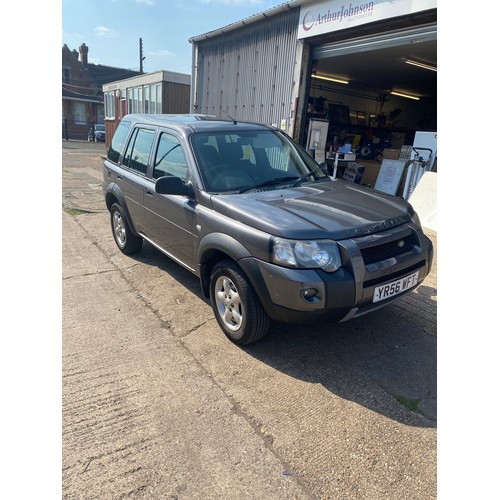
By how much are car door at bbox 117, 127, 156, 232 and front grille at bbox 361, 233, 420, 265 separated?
8.99ft

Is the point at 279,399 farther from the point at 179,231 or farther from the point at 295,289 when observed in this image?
the point at 179,231

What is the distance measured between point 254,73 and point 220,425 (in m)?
10.2

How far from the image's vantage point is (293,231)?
2834 millimetres

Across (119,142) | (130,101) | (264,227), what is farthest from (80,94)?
(264,227)

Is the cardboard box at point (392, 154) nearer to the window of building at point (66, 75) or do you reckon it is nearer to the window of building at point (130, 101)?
→ the window of building at point (130, 101)

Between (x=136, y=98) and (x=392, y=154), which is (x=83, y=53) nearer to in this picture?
(x=136, y=98)

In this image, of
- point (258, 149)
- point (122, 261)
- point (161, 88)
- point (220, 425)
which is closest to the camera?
point (220, 425)

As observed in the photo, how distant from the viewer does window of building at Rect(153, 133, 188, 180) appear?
12.9 feet

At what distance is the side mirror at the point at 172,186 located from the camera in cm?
354

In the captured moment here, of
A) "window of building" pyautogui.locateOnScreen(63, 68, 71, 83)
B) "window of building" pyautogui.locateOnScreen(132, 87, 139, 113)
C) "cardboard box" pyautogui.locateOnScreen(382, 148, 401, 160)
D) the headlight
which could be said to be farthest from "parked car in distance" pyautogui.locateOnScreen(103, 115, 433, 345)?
"window of building" pyautogui.locateOnScreen(63, 68, 71, 83)

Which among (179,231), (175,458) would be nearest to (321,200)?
(179,231)

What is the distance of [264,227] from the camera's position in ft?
9.62

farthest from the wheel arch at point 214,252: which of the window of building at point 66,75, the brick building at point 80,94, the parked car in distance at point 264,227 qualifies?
the window of building at point 66,75

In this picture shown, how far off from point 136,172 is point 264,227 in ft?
8.42
